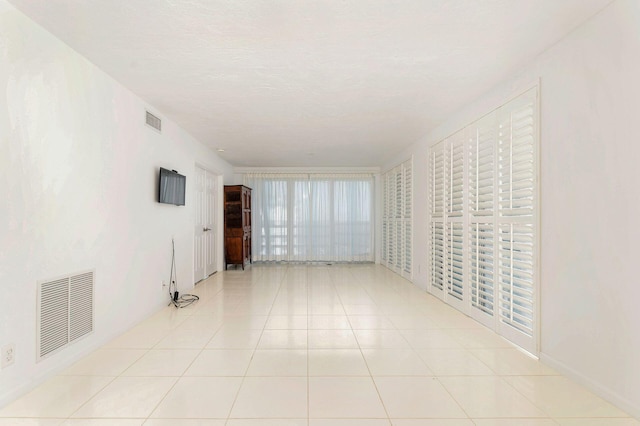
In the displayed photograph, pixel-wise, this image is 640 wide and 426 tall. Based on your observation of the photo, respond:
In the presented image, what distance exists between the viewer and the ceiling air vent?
414 cm

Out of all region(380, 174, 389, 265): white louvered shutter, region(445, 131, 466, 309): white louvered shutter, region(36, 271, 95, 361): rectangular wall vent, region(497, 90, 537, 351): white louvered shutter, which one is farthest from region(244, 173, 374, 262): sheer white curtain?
region(36, 271, 95, 361): rectangular wall vent

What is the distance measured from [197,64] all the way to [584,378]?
3732mm

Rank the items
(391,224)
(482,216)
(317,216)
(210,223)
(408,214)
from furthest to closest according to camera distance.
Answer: (317,216) → (391,224) → (210,223) → (408,214) → (482,216)

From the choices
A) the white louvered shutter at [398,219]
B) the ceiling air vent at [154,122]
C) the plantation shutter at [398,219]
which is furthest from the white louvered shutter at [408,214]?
the ceiling air vent at [154,122]

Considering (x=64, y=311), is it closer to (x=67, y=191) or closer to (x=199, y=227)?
(x=67, y=191)

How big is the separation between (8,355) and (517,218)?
387 cm

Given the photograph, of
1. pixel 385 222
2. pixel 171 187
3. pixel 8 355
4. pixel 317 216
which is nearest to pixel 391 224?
pixel 385 222

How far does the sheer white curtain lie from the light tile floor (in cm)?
469

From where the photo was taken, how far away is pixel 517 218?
3.16 m

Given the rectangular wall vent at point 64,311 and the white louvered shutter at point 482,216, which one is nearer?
the rectangular wall vent at point 64,311

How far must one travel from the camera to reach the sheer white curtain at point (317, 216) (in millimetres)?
9008

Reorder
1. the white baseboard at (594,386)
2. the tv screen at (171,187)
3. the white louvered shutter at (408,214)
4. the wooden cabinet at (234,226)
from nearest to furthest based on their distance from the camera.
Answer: the white baseboard at (594,386) → the tv screen at (171,187) → the white louvered shutter at (408,214) → the wooden cabinet at (234,226)

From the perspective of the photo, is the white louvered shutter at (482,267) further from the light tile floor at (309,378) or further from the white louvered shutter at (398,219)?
the white louvered shutter at (398,219)

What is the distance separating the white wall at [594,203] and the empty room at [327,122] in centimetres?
1
